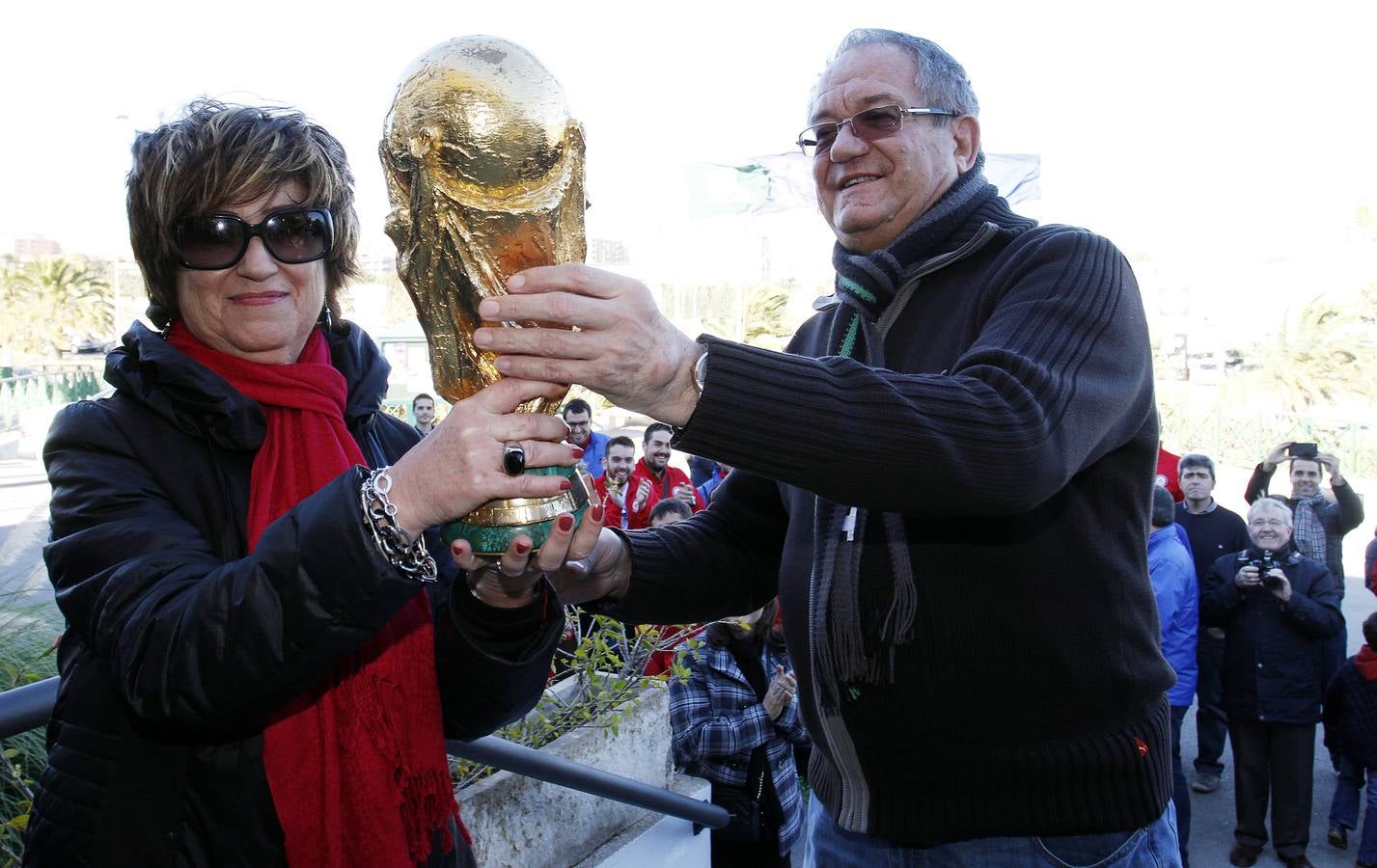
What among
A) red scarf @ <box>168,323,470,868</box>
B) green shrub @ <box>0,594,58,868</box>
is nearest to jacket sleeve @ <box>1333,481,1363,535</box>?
red scarf @ <box>168,323,470,868</box>

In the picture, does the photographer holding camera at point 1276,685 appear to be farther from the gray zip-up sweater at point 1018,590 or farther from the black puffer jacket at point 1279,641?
the gray zip-up sweater at point 1018,590

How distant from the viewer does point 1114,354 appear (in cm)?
162

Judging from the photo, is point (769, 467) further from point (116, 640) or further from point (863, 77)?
point (863, 77)

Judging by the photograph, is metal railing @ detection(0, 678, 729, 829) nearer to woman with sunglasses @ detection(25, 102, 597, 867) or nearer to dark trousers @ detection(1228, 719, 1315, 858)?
woman with sunglasses @ detection(25, 102, 597, 867)

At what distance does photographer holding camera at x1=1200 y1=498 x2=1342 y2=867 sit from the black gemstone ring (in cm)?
574

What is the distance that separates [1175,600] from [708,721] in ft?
11.0

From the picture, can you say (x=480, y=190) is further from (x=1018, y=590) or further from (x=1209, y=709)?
(x=1209, y=709)

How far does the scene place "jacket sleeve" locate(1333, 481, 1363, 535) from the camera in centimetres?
754

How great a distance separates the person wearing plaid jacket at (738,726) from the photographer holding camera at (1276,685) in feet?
10.3

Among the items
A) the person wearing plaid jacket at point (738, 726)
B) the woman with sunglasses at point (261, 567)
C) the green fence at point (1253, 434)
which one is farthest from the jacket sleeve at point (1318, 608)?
the green fence at point (1253, 434)

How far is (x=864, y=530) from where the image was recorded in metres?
1.93

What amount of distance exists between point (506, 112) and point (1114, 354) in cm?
104

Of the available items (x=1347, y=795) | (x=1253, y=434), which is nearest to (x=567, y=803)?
(x=1347, y=795)

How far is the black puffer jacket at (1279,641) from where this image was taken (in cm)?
566
